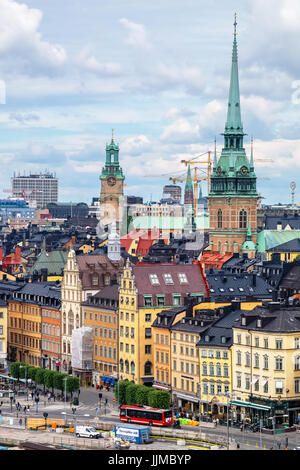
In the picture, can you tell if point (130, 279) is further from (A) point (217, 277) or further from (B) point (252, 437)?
(B) point (252, 437)

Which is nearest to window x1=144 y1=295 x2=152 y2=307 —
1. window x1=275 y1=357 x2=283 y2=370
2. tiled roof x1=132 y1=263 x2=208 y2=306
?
tiled roof x1=132 y1=263 x2=208 y2=306

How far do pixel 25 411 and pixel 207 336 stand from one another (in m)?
19.3

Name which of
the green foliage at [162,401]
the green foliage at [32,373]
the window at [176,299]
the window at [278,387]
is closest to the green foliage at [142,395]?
the green foliage at [162,401]

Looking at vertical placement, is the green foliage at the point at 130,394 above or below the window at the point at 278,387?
below

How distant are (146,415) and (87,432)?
7367mm

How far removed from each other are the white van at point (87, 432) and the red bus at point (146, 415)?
19.2 feet

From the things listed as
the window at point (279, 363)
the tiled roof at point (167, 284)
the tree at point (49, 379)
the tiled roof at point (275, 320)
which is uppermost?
the tiled roof at point (167, 284)

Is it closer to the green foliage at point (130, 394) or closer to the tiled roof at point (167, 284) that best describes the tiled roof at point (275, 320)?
the green foliage at point (130, 394)

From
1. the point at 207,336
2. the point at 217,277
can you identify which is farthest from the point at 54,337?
the point at 207,336

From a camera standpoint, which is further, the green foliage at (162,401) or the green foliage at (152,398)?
the green foliage at (152,398)

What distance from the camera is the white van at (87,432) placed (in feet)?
407

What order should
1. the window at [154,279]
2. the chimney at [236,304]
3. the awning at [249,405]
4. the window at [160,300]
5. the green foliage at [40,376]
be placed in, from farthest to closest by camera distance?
the green foliage at [40,376], the window at [154,279], the window at [160,300], the chimney at [236,304], the awning at [249,405]

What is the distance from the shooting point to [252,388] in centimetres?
13025
